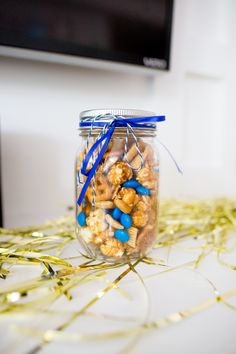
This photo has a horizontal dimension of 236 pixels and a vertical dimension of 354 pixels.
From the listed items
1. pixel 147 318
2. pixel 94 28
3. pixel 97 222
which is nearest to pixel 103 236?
pixel 97 222

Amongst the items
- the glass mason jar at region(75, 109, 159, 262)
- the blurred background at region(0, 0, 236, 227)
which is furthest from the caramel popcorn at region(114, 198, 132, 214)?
the blurred background at region(0, 0, 236, 227)

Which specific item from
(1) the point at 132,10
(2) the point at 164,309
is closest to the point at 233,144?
(1) the point at 132,10

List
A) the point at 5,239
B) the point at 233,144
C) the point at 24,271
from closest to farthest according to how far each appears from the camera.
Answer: the point at 24,271 < the point at 5,239 < the point at 233,144

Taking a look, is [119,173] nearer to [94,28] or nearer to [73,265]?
[73,265]

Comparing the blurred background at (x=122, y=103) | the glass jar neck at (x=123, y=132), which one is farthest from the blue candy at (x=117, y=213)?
the blurred background at (x=122, y=103)

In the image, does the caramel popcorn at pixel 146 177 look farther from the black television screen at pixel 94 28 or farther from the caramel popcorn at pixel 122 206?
the black television screen at pixel 94 28

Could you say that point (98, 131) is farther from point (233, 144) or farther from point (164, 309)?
point (233, 144)
